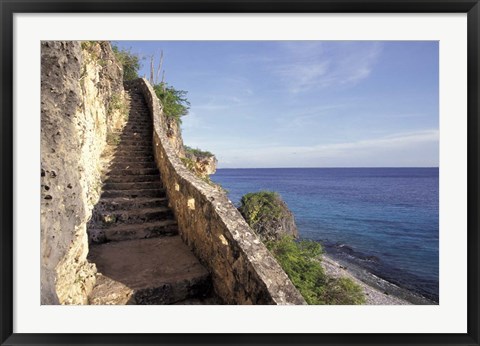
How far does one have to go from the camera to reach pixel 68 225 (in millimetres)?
1979

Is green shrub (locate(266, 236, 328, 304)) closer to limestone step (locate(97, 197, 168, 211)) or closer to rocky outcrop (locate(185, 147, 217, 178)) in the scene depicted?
rocky outcrop (locate(185, 147, 217, 178))

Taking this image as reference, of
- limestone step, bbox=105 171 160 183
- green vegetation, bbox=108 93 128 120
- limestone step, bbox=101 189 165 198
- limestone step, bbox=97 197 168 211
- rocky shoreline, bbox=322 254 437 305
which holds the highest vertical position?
green vegetation, bbox=108 93 128 120

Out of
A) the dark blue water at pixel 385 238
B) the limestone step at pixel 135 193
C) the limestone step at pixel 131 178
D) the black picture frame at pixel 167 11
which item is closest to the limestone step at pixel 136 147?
the limestone step at pixel 131 178

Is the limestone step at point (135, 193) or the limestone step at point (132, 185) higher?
the limestone step at point (132, 185)

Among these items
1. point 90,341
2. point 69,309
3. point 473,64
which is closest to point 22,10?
point 69,309

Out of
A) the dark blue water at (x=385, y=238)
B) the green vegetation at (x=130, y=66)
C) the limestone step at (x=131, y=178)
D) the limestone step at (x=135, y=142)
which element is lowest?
the dark blue water at (x=385, y=238)

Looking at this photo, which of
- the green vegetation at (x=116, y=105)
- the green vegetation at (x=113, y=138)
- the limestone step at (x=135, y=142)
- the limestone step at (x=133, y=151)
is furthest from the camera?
the green vegetation at (x=116, y=105)

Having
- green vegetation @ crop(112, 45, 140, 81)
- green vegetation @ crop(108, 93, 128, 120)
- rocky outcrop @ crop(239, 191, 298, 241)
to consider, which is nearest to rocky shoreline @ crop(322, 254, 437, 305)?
rocky outcrop @ crop(239, 191, 298, 241)

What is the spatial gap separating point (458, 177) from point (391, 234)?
23.4 m

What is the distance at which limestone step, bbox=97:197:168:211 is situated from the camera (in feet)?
13.7

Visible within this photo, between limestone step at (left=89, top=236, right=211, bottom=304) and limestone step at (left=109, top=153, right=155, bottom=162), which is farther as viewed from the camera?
limestone step at (left=109, top=153, right=155, bottom=162)

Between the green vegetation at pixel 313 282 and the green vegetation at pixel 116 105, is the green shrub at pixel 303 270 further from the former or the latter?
the green vegetation at pixel 116 105

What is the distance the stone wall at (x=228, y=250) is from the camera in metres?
2.02

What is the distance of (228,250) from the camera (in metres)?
2.40
